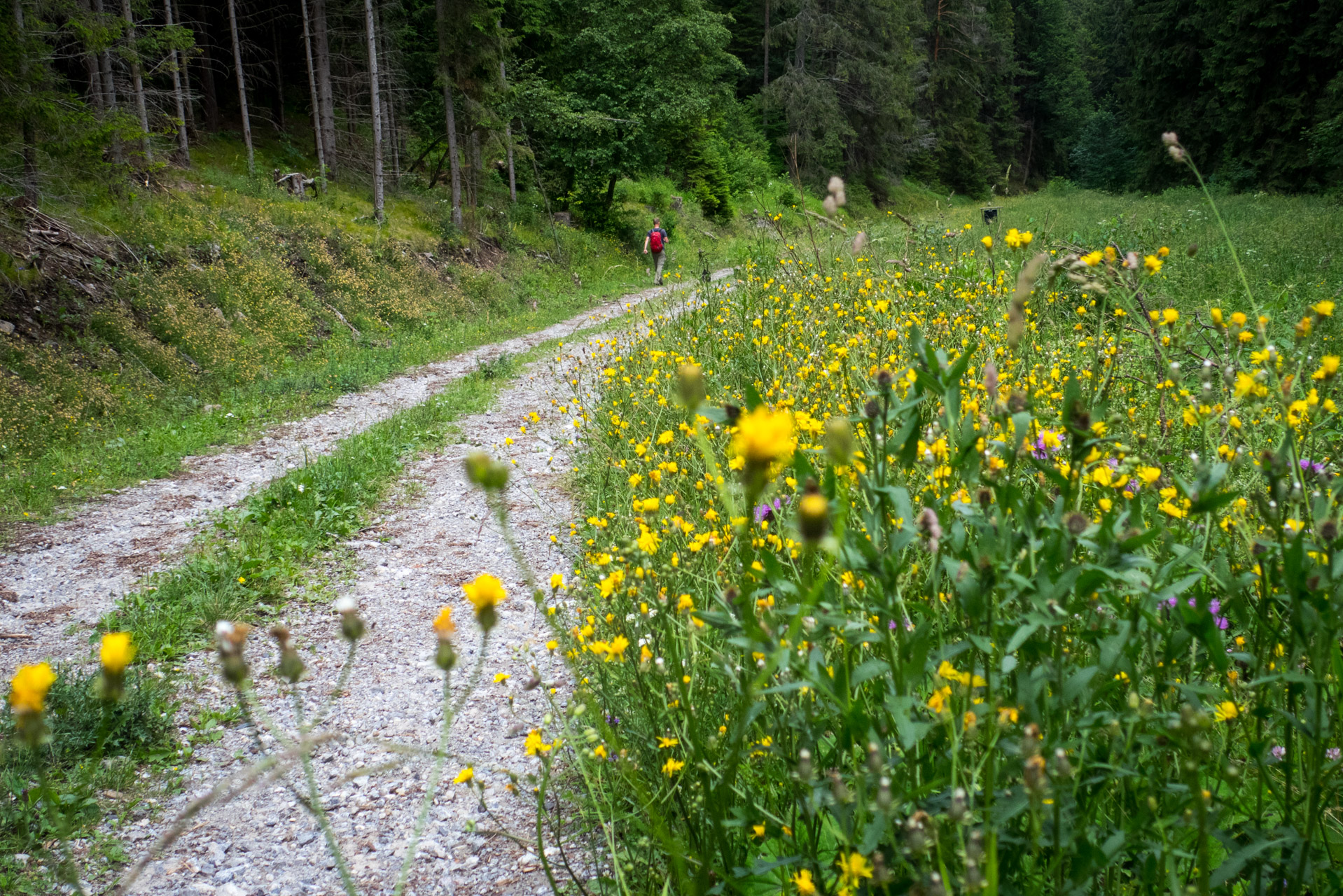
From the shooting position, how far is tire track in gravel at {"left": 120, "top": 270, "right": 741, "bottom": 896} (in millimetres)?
2104

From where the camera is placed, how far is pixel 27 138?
7578 mm

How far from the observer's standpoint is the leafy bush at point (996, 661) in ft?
3.09

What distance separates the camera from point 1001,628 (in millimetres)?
1248

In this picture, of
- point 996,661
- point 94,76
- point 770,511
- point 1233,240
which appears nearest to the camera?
point 996,661

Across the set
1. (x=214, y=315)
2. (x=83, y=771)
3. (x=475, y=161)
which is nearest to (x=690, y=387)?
(x=83, y=771)

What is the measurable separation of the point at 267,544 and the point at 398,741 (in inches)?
83.8

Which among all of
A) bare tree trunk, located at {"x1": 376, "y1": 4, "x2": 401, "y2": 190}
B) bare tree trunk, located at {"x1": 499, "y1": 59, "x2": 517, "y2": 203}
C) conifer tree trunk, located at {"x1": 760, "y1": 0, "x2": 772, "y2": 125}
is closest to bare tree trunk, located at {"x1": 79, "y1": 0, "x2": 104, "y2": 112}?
bare tree trunk, located at {"x1": 376, "y1": 4, "x2": 401, "y2": 190}

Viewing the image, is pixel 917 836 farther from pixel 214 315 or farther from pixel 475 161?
pixel 475 161

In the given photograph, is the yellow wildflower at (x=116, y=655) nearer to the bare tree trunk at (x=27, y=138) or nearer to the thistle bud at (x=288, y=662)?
the thistle bud at (x=288, y=662)

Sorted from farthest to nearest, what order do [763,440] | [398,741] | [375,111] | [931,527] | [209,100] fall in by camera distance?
[209,100]
[375,111]
[398,741]
[931,527]
[763,440]

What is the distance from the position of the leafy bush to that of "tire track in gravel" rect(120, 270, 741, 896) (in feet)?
1.14

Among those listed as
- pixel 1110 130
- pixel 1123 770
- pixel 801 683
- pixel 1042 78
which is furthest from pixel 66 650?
pixel 1042 78

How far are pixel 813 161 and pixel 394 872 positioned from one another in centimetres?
2880

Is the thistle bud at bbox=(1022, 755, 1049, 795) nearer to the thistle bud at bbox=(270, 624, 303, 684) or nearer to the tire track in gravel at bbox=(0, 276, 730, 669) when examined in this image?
the thistle bud at bbox=(270, 624, 303, 684)
